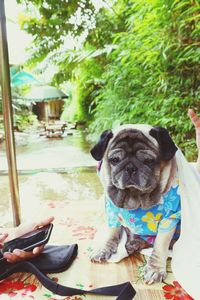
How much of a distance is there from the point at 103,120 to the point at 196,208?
172 cm

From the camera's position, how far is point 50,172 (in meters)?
2.82

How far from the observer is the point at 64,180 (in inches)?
102

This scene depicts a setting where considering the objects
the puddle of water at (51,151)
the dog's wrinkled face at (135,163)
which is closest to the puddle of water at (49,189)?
the puddle of water at (51,151)

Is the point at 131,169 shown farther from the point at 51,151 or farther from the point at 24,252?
the point at 51,151

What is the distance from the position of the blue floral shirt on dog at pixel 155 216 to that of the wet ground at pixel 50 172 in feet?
2.85

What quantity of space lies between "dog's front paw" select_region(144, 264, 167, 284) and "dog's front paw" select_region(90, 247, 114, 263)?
0.16 meters

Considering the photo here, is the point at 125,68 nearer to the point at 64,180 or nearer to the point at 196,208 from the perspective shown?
the point at 64,180

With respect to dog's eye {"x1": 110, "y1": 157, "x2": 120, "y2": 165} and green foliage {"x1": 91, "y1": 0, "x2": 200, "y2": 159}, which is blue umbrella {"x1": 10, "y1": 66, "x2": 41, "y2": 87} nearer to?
green foliage {"x1": 91, "y1": 0, "x2": 200, "y2": 159}

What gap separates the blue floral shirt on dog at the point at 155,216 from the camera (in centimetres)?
94

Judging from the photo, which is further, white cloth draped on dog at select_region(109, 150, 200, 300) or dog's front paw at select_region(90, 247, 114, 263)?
dog's front paw at select_region(90, 247, 114, 263)

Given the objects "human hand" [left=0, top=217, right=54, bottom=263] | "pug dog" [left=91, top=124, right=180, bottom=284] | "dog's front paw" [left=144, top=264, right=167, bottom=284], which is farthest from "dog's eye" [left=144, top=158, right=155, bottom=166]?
"human hand" [left=0, top=217, right=54, bottom=263]

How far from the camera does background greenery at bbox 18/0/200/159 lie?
1987 millimetres

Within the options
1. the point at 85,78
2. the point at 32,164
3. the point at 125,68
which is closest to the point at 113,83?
the point at 125,68

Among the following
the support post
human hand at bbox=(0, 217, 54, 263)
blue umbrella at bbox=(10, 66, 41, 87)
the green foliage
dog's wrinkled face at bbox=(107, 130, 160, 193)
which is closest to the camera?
dog's wrinkled face at bbox=(107, 130, 160, 193)
